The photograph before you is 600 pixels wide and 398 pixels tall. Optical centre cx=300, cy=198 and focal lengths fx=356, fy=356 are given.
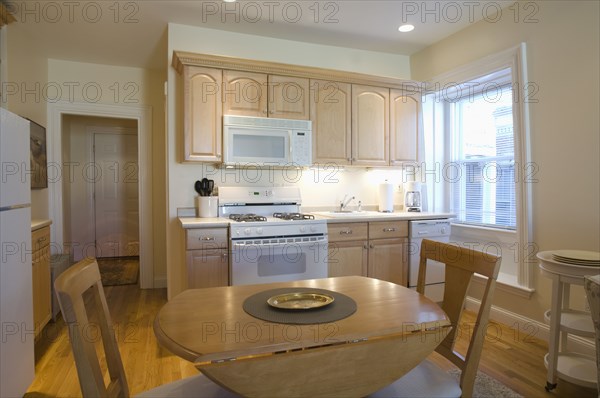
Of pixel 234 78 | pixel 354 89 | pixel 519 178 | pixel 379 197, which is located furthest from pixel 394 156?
pixel 234 78

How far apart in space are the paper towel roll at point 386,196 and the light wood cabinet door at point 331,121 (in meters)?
0.58

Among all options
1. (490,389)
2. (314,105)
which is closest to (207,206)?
(314,105)

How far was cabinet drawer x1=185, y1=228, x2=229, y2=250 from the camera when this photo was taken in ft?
8.67

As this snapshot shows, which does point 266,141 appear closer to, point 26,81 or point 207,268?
point 207,268

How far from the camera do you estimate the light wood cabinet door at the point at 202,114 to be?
9.77 feet

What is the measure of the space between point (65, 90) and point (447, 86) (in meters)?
4.08

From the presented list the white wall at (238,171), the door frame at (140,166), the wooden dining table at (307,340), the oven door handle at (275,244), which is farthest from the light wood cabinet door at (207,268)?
the door frame at (140,166)

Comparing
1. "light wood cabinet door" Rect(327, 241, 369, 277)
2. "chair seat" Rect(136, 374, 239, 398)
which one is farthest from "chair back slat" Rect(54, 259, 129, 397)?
"light wood cabinet door" Rect(327, 241, 369, 277)

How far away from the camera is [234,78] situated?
→ 3.09m

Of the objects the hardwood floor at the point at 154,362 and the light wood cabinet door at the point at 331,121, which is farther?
the light wood cabinet door at the point at 331,121

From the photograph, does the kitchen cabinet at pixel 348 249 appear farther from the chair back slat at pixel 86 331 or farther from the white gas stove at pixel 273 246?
the chair back slat at pixel 86 331

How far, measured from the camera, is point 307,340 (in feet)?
3.26

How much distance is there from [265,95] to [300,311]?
7.86ft

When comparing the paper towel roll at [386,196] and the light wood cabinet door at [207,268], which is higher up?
the paper towel roll at [386,196]
